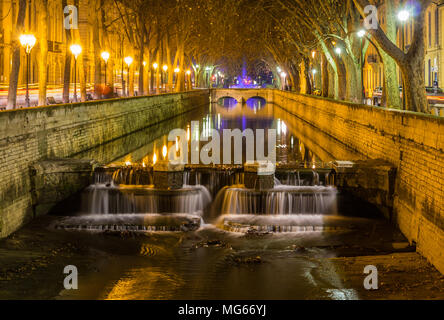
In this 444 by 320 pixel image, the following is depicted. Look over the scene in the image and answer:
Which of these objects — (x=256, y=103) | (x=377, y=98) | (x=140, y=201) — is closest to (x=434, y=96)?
(x=377, y=98)

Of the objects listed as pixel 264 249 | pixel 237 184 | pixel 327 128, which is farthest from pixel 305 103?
pixel 264 249

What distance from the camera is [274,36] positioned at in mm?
65250

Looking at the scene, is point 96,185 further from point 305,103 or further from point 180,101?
point 180,101

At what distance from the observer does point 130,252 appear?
1523 centimetres

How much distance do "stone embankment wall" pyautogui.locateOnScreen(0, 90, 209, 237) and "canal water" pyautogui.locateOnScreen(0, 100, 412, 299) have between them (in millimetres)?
941

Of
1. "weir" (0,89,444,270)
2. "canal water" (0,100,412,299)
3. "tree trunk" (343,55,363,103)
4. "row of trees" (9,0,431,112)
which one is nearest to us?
"canal water" (0,100,412,299)

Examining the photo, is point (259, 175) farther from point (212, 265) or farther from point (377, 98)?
point (377, 98)

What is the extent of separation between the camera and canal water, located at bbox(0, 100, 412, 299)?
41.5 feet

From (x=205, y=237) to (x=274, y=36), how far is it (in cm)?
5117

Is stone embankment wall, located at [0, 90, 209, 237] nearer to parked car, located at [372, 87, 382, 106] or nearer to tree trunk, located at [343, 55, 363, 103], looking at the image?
tree trunk, located at [343, 55, 363, 103]

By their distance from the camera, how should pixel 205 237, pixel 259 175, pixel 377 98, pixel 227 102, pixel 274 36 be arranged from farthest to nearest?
pixel 227 102, pixel 274 36, pixel 377 98, pixel 259 175, pixel 205 237

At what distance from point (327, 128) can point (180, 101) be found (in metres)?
23.3

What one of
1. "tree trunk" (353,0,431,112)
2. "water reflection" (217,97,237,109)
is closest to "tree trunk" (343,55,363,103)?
"tree trunk" (353,0,431,112)

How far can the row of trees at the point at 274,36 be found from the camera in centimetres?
2206
